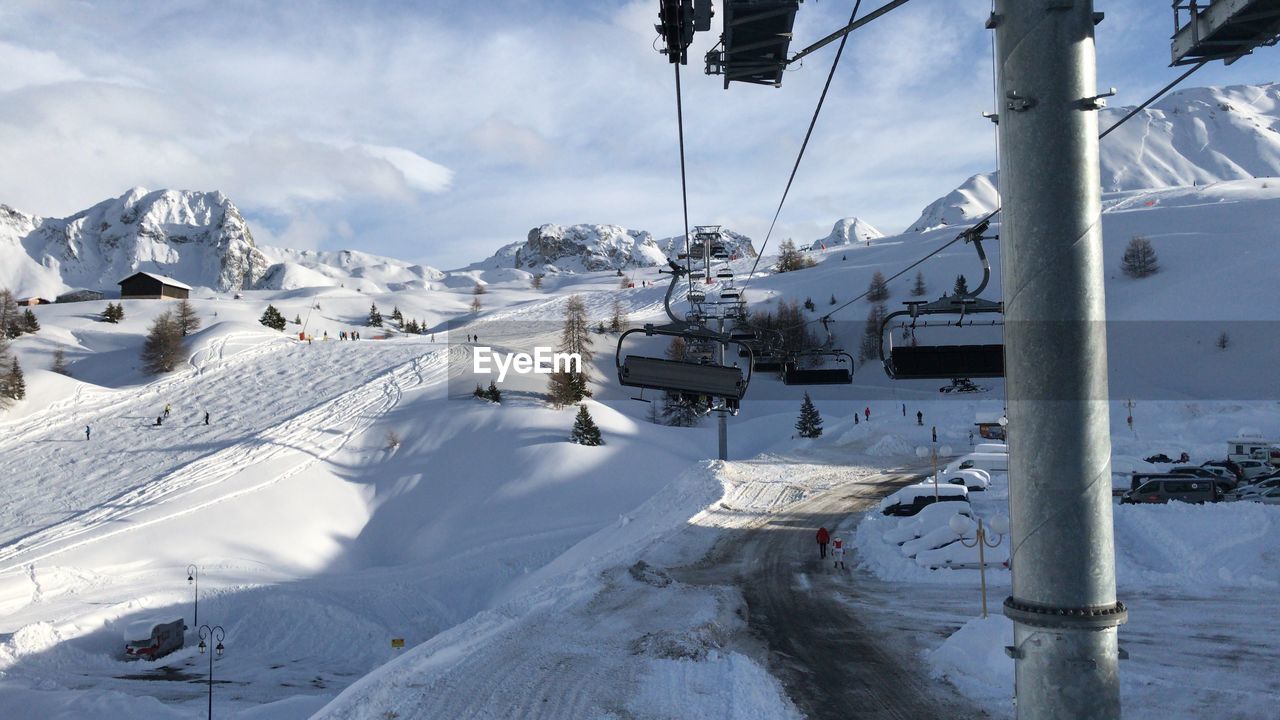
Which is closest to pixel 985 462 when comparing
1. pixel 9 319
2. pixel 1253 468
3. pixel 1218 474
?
pixel 1218 474

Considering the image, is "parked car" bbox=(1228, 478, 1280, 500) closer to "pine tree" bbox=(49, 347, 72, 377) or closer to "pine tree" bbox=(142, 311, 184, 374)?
"pine tree" bbox=(142, 311, 184, 374)

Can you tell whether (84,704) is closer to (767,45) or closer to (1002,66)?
(767,45)

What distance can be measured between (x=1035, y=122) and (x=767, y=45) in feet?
7.94

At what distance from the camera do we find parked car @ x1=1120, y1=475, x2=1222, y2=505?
2453 centimetres

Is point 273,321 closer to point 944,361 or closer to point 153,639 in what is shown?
point 153,639

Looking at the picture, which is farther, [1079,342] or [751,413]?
[751,413]

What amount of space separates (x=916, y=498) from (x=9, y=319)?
3462 inches

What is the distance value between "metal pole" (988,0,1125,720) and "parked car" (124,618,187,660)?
2691 cm

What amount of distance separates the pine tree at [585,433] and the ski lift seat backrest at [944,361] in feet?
113

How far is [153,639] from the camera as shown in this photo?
76.9 ft

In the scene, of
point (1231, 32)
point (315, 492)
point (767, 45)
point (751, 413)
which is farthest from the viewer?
point (751, 413)

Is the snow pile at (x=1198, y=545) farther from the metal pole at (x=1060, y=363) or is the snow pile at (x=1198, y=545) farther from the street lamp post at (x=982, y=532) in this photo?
the metal pole at (x=1060, y=363)

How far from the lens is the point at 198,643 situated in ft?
83.5

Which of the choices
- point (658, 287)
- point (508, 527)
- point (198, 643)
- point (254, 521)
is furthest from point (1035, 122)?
point (658, 287)
